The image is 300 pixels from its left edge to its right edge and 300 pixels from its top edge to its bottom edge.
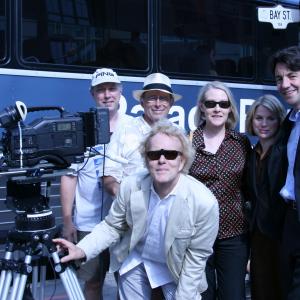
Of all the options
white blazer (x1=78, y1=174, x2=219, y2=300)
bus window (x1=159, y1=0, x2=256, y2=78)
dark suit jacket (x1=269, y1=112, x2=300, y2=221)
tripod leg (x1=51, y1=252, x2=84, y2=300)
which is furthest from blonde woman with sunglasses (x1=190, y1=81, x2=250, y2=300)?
bus window (x1=159, y1=0, x2=256, y2=78)

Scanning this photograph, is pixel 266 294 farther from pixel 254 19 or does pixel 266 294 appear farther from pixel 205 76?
pixel 254 19

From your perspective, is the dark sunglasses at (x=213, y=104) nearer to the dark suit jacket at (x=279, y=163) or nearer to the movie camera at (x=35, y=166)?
the dark suit jacket at (x=279, y=163)

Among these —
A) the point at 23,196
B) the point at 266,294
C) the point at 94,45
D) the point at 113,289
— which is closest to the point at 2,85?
the point at 94,45

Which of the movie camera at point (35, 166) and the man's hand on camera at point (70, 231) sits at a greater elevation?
the movie camera at point (35, 166)

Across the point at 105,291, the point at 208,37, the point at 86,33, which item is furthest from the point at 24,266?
the point at 208,37

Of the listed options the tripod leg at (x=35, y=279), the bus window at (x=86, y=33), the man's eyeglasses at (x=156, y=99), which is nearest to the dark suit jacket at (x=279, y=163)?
the man's eyeglasses at (x=156, y=99)

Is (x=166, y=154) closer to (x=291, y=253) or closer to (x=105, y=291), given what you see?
(x=291, y=253)

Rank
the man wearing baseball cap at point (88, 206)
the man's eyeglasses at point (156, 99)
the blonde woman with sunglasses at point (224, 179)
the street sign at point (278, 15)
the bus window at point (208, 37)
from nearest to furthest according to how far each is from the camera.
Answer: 1. the blonde woman with sunglasses at point (224, 179)
2. the man wearing baseball cap at point (88, 206)
3. the man's eyeglasses at point (156, 99)
4. the bus window at point (208, 37)
5. the street sign at point (278, 15)

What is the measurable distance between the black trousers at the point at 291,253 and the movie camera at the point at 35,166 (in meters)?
1.06

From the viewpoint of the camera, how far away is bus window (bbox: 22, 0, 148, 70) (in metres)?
4.55

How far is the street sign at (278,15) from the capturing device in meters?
6.07

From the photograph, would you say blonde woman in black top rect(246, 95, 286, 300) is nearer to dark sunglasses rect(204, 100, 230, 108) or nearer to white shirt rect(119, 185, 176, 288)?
dark sunglasses rect(204, 100, 230, 108)

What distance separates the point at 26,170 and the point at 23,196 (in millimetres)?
170

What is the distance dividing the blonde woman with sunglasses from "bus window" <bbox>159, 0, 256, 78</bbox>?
227cm
